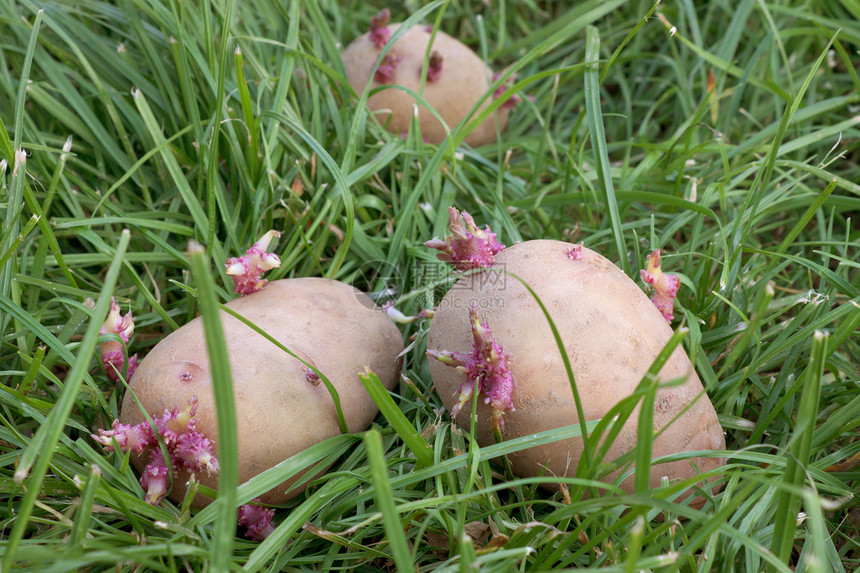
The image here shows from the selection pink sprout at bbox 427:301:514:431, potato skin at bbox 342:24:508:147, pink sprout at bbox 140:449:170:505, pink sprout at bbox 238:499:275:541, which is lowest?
pink sprout at bbox 238:499:275:541

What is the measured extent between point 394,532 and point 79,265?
1415 mm

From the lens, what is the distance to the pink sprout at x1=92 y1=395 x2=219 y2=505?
141 cm

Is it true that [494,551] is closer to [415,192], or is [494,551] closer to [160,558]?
[160,558]

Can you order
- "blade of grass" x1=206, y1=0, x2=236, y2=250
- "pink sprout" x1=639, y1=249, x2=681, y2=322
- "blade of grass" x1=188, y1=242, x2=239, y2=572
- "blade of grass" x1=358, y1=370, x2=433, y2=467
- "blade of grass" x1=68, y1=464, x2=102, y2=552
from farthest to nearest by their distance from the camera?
"blade of grass" x1=206, y1=0, x2=236, y2=250 → "pink sprout" x1=639, y1=249, x2=681, y2=322 → "blade of grass" x1=358, y1=370, x2=433, y2=467 → "blade of grass" x1=68, y1=464, x2=102, y2=552 → "blade of grass" x1=188, y1=242, x2=239, y2=572

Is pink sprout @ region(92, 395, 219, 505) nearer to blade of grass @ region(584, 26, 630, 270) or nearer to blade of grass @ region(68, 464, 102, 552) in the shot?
blade of grass @ region(68, 464, 102, 552)

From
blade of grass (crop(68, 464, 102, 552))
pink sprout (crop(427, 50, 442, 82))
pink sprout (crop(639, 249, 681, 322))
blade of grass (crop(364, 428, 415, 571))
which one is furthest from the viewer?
pink sprout (crop(427, 50, 442, 82))

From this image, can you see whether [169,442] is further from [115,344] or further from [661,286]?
[661,286]

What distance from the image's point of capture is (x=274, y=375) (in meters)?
1.50

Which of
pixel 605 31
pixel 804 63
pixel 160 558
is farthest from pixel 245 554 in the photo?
pixel 804 63

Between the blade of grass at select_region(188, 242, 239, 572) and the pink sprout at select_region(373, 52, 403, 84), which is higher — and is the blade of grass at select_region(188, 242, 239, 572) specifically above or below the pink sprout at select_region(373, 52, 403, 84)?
below

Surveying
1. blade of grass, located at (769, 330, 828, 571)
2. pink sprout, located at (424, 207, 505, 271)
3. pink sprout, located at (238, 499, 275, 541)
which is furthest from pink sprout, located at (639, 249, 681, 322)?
pink sprout, located at (238, 499, 275, 541)

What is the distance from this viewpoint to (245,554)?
56.7 inches

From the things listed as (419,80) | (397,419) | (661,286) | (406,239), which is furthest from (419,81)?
(397,419)

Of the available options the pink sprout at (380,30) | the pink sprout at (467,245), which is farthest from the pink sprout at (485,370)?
the pink sprout at (380,30)
